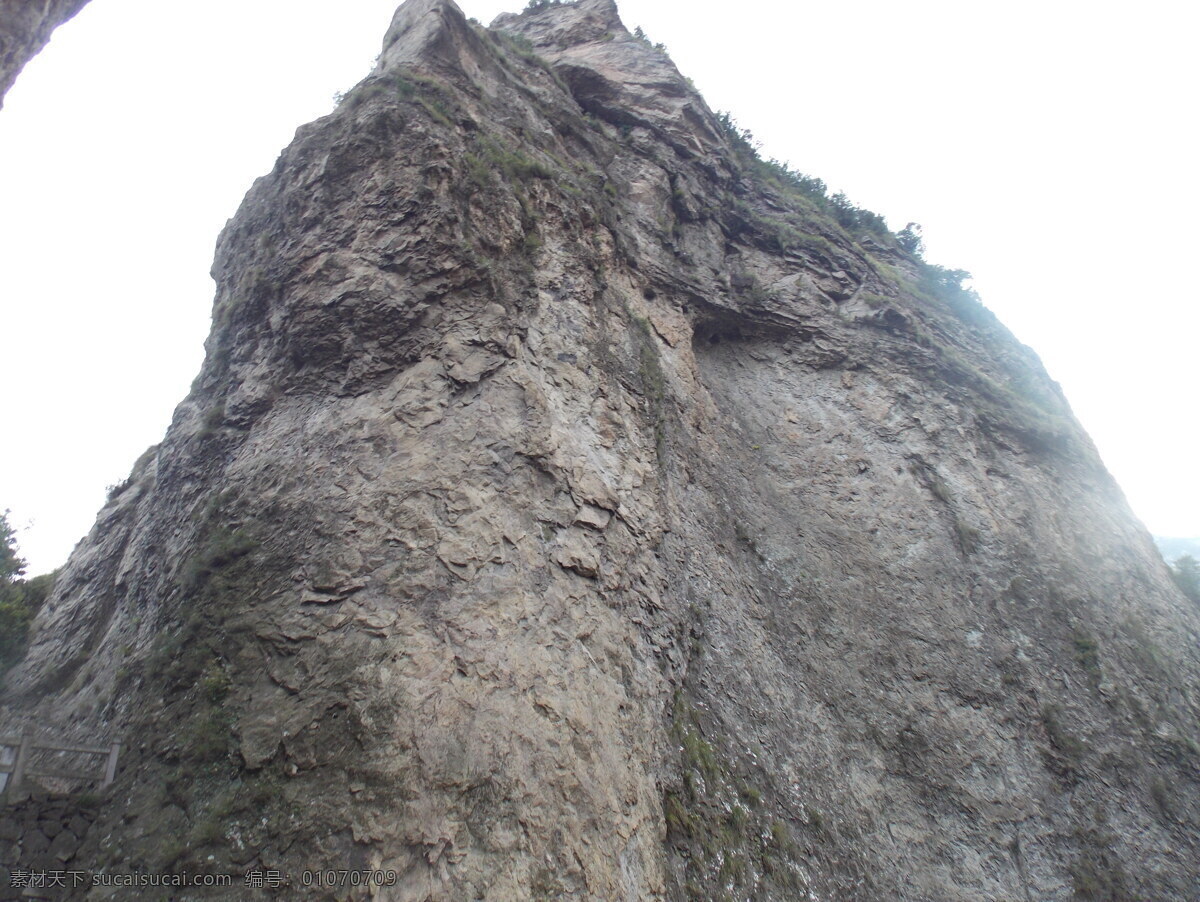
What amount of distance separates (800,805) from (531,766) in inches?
173

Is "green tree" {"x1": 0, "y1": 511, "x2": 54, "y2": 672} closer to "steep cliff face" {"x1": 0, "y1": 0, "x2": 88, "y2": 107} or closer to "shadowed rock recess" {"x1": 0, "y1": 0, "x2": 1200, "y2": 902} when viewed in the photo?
"shadowed rock recess" {"x1": 0, "y1": 0, "x2": 1200, "y2": 902}

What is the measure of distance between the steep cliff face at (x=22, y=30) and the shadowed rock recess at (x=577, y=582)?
4.46 meters

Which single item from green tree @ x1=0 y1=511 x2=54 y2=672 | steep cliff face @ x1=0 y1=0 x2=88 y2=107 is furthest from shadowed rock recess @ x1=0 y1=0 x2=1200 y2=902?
steep cliff face @ x1=0 y1=0 x2=88 y2=107

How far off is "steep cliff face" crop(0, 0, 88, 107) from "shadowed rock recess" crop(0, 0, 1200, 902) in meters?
4.46

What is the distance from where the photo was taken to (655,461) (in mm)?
10883

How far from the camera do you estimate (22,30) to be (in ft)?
17.2

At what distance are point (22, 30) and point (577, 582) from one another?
23.6 feet

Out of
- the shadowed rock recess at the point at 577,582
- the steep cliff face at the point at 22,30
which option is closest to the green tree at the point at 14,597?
the shadowed rock recess at the point at 577,582

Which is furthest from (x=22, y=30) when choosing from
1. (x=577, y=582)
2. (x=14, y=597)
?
(x=14, y=597)

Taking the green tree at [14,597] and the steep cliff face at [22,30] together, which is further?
the green tree at [14,597]

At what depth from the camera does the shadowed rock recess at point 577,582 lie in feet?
21.5

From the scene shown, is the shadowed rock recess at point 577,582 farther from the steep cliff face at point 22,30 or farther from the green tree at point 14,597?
the steep cliff face at point 22,30

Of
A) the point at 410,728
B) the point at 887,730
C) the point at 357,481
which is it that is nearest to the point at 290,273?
the point at 357,481

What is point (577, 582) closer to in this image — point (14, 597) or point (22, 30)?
point (22, 30)
